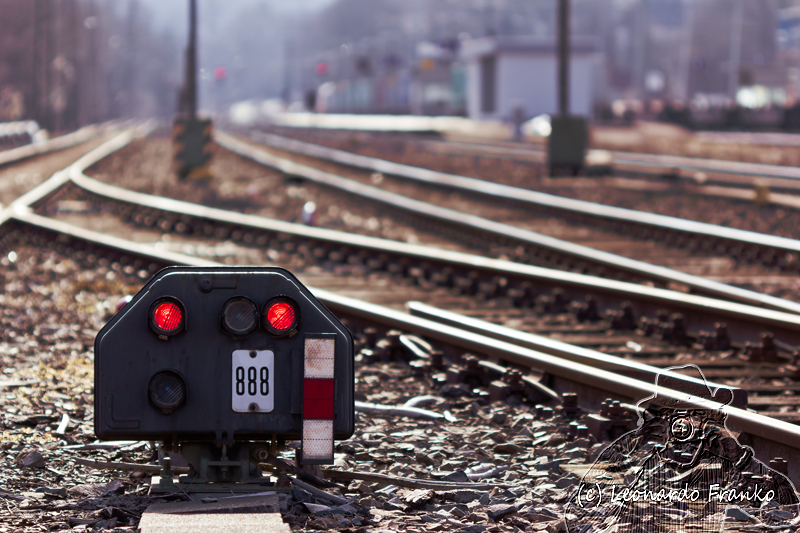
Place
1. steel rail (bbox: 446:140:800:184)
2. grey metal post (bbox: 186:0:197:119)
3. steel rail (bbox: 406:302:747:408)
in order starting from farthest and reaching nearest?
grey metal post (bbox: 186:0:197:119) < steel rail (bbox: 446:140:800:184) < steel rail (bbox: 406:302:747:408)

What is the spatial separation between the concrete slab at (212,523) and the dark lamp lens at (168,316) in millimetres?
660

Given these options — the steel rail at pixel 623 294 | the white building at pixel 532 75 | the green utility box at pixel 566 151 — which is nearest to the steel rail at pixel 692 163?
the green utility box at pixel 566 151

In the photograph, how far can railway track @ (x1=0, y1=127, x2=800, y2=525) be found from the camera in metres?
4.84

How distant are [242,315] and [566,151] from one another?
61.0 feet

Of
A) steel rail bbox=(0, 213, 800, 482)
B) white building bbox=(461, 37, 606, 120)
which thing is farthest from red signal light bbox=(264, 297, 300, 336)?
white building bbox=(461, 37, 606, 120)

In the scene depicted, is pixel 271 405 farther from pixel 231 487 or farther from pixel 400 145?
pixel 400 145

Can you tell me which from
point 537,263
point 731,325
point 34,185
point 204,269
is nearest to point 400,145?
point 34,185

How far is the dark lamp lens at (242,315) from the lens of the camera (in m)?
3.98

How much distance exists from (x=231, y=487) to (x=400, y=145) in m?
33.8

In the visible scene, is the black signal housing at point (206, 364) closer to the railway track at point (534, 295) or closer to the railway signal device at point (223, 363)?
the railway signal device at point (223, 363)

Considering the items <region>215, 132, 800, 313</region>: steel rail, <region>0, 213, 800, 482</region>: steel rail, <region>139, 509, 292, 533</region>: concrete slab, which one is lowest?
<region>139, 509, 292, 533</region>: concrete slab

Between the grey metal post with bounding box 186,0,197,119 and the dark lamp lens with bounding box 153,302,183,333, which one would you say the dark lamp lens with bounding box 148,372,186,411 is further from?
the grey metal post with bounding box 186,0,197,119

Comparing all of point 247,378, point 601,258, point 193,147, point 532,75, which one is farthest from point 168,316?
point 532,75

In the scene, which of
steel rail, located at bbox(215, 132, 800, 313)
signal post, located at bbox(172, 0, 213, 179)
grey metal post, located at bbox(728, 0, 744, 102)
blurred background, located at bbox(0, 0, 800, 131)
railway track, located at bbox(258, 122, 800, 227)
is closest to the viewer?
steel rail, located at bbox(215, 132, 800, 313)
